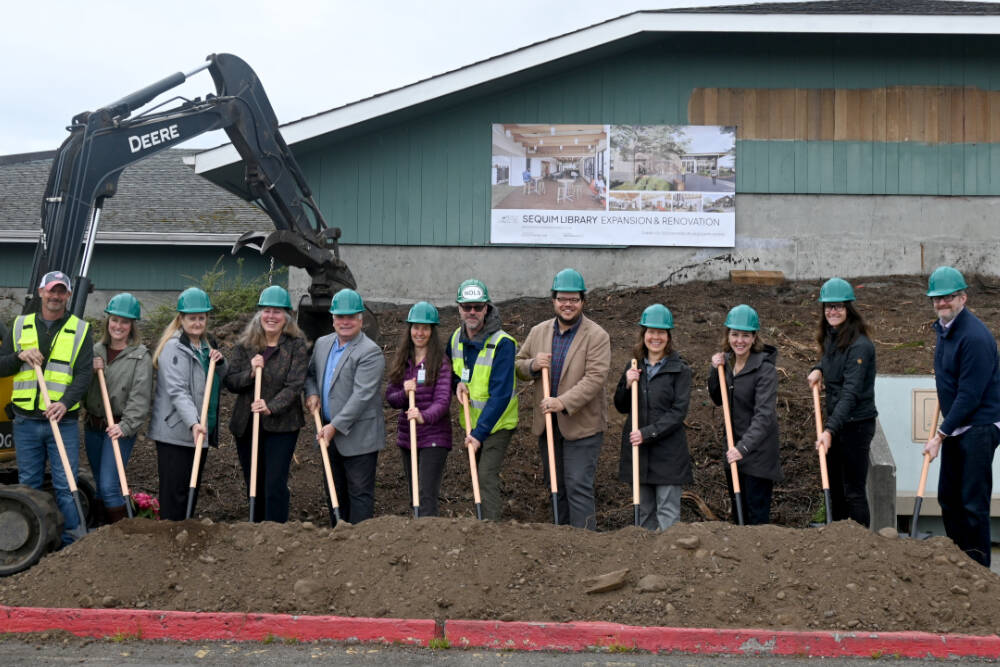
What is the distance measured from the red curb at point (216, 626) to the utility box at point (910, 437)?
4890 mm

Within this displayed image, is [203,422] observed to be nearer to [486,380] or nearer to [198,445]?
[198,445]

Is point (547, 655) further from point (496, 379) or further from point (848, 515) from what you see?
point (848, 515)

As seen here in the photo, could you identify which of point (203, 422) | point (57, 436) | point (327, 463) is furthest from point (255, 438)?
point (57, 436)

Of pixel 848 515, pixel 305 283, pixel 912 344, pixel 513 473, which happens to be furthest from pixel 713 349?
pixel 305 283

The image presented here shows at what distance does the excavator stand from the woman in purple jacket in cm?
257

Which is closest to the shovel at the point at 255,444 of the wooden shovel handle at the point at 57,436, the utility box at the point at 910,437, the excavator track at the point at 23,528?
the wooden shovel handle at the point at 57,436

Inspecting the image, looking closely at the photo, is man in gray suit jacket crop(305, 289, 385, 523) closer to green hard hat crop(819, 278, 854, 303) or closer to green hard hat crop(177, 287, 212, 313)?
green hard hat crop(177, 287, 212, 313)

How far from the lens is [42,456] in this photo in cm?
794

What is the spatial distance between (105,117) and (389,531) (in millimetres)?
4869

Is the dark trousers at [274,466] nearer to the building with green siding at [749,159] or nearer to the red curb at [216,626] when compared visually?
the red curb at [216,626]

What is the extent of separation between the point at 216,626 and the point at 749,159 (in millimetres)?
11563

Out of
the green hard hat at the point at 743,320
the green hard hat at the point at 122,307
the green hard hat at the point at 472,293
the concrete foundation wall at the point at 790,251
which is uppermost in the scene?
the concrete foundation wall at the point at 790,251

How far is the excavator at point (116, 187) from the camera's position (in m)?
7.44

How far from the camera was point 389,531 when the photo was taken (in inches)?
278
